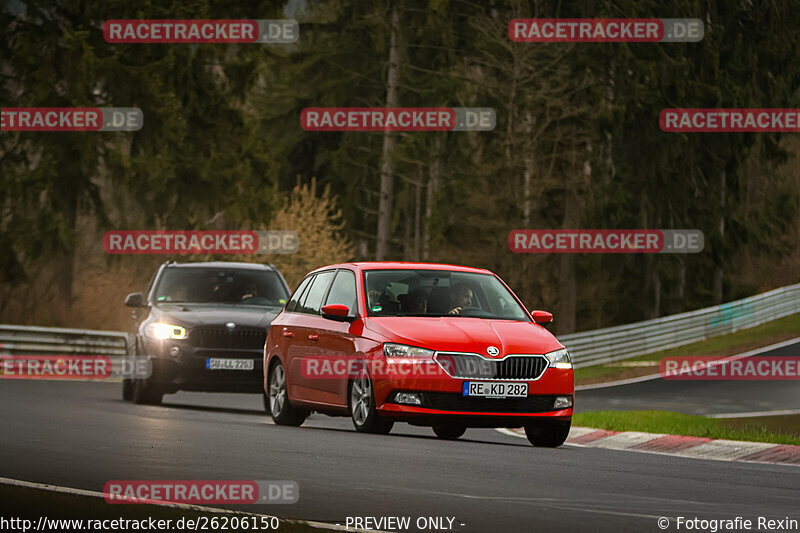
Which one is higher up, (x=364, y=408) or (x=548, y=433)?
(x=364, y=408)

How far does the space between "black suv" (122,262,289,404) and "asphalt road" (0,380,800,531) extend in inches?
93.4

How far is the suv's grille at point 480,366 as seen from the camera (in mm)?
14750

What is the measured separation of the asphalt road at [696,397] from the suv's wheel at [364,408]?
12.2 meters

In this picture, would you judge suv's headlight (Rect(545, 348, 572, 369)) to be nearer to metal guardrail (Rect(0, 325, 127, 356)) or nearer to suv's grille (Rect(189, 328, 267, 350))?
suv's grille (Rect(189, 328, 267, 350))

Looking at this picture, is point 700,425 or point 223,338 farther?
point 223,338

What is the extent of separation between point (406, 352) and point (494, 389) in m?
0.93

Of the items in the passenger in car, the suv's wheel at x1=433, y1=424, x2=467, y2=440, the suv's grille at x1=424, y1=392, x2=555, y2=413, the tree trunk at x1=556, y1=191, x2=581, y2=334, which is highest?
the tree trunk at x1=556, y1=191, x2=581, y2=334

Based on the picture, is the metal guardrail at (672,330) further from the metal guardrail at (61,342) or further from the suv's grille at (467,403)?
the suv's grille at (467,403)

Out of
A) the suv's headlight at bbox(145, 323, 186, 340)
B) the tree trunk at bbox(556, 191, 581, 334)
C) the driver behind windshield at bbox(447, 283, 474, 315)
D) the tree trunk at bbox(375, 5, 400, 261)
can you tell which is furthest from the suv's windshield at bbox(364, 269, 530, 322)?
the tree trunk at bbox(556, 191, 581, 334)

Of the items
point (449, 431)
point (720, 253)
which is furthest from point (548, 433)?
point (720, 253)

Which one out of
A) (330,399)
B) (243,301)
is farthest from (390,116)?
(330,399)

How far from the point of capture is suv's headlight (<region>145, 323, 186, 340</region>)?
67.8 ft

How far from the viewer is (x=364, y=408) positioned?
15.5 meters

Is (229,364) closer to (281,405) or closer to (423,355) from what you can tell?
(281,405)
